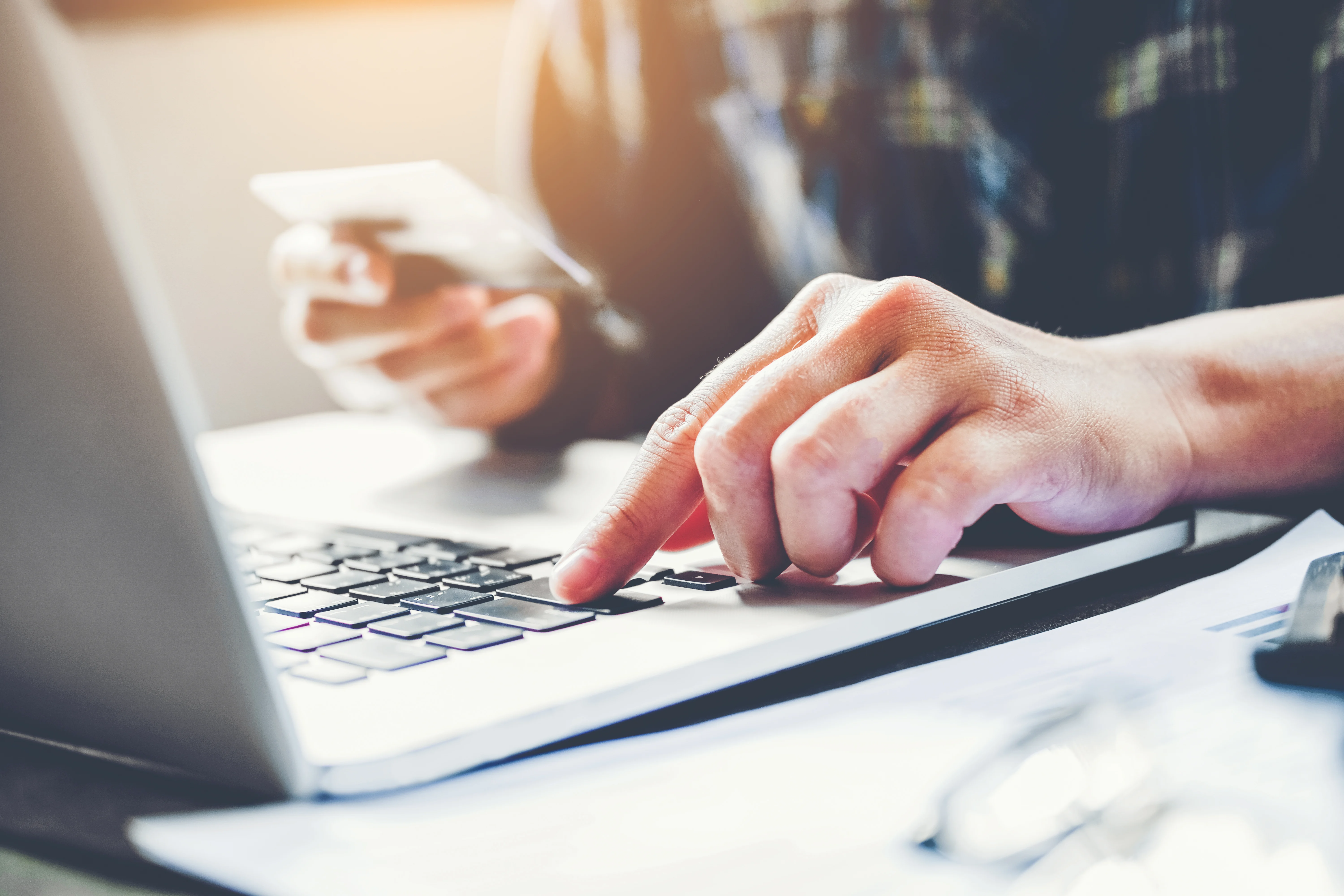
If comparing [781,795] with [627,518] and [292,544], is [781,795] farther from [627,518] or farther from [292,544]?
[292,544]

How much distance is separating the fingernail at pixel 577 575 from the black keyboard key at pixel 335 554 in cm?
14

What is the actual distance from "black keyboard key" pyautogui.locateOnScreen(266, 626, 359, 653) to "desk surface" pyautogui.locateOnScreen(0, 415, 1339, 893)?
0.20 feet

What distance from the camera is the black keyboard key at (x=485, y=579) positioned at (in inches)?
15.0

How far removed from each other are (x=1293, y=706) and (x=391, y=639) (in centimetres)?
26

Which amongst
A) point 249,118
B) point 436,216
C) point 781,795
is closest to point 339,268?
point 436,216

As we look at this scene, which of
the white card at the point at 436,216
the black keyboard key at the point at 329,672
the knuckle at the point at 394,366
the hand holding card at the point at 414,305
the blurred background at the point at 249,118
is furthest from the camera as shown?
the blurred background at the point at 249,118

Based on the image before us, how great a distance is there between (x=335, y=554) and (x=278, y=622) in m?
0.12

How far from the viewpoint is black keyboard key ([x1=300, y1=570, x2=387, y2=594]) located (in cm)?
39

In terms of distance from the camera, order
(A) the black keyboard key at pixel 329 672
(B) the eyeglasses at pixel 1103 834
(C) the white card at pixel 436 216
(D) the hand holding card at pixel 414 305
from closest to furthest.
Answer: (B) the eyeglasses at pixel 1103 834, (A) the black keyboard key at pixel 329 672, (C) the white card at pixel 436 216, (D) the hand holding card at pixel 414 305

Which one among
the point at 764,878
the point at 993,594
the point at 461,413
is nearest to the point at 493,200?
the point at 461,413

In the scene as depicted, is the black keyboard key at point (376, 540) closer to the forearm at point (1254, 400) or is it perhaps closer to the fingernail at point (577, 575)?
the fingernail at point (577, 575)

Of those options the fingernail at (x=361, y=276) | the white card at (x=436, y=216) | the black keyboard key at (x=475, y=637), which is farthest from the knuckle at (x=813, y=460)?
the fingernail at (x=361, y=276)

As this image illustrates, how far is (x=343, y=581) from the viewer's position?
401mm

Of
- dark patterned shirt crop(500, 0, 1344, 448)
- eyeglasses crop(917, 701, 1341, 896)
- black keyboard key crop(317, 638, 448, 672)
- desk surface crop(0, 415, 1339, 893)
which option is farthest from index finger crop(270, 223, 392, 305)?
eyeglasses crop(917, 701, 1341, 896)
